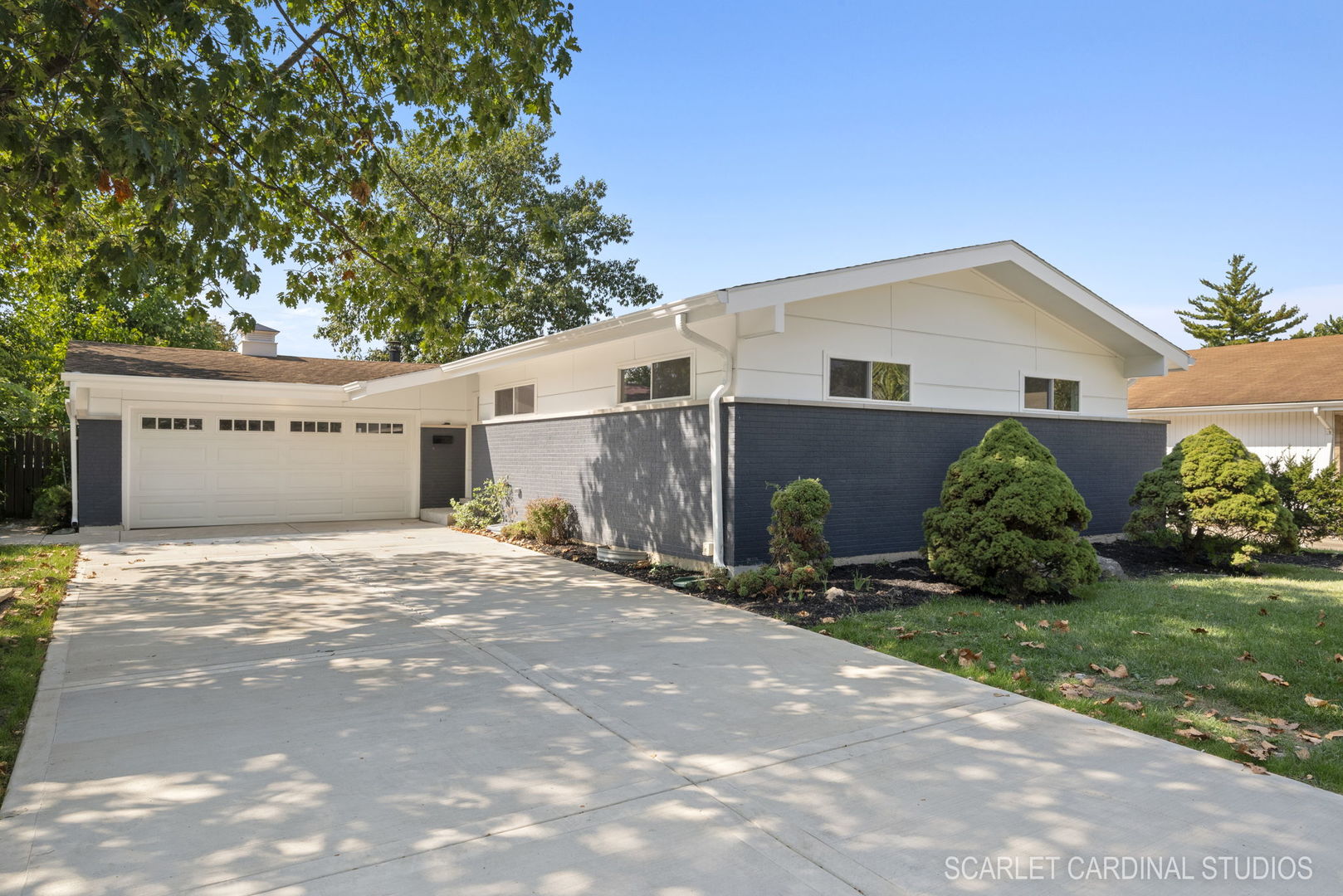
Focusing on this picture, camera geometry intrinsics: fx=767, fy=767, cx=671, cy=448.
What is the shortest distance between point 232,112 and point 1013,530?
9.17 m

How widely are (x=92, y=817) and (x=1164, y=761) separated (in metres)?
4.95

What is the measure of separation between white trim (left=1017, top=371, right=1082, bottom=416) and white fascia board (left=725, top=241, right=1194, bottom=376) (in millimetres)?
922

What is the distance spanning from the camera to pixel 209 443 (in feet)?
46.6

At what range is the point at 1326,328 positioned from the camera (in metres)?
37.8

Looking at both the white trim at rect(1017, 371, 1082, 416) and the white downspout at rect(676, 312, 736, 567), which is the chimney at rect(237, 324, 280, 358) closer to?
the white downspout at rect(676, 312, 736, 567)

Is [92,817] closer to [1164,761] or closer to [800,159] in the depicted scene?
[1164,761]

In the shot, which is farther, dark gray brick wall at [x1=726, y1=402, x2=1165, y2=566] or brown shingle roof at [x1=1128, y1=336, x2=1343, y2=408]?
brown shingle roof at [x1=1128, y1=336, x2=1343, y2=408]

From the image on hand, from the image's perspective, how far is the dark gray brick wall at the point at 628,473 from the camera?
30.8ft

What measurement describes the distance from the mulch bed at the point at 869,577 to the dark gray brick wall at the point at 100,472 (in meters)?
7.62

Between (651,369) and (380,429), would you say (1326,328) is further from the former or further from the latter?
(380,429)

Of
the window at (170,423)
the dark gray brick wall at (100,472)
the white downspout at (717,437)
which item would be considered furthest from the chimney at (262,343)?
the white downspout at (717,437)

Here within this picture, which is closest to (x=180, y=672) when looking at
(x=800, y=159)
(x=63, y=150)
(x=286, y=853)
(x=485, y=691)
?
(x=485, y=691)

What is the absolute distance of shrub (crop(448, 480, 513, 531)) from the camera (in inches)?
555

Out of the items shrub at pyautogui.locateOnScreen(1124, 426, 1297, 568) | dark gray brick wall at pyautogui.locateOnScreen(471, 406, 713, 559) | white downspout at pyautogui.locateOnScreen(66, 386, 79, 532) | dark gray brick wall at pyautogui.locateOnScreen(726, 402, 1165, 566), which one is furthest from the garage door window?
shrub at pyautogui.locateOnScreen(1124, 426, 1297, 568)
